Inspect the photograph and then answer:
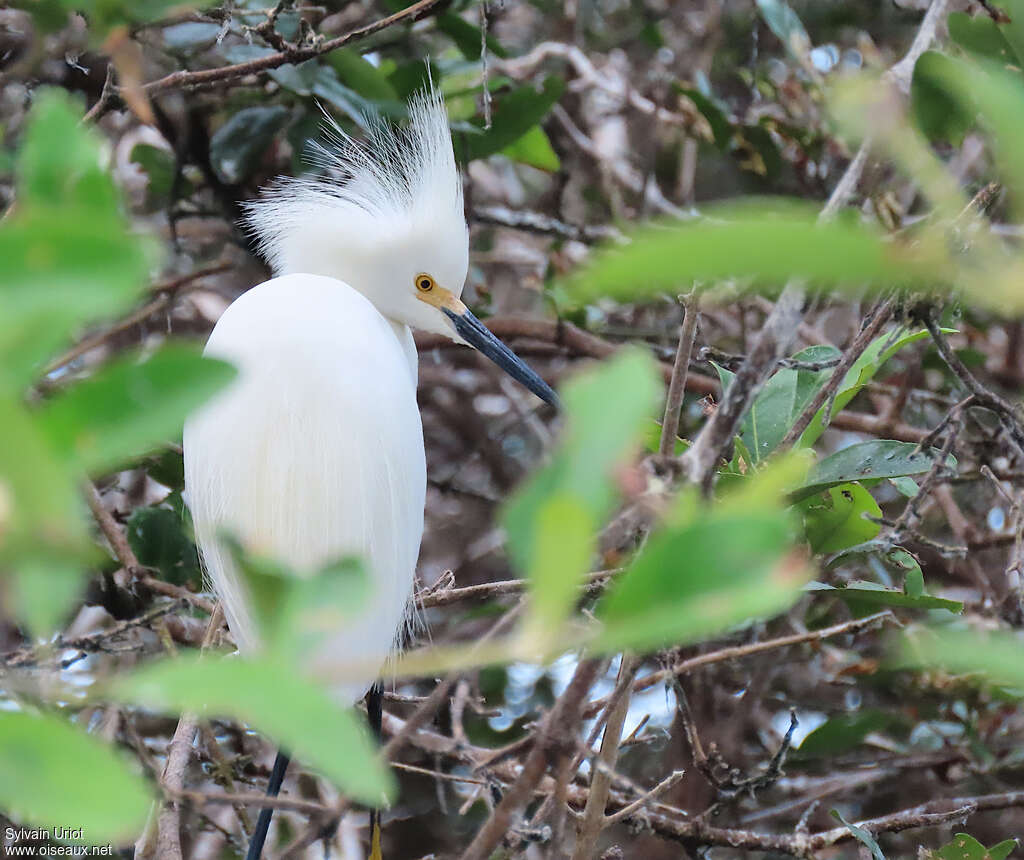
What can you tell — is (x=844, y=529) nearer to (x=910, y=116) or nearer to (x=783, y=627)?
(x=910, y=116)

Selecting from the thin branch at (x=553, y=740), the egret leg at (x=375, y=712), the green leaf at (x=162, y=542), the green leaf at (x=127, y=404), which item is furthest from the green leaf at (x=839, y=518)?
the green leaf at (x=162, y=542)

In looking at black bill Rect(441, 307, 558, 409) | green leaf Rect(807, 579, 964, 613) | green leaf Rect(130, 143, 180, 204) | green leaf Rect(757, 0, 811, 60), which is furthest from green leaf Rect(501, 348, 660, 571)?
green leaf Rect(130, 143, 180, 204)

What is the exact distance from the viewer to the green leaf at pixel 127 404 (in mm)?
426

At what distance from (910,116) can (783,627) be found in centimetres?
140

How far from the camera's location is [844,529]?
132cm

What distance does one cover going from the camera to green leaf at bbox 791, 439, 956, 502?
1208 mm

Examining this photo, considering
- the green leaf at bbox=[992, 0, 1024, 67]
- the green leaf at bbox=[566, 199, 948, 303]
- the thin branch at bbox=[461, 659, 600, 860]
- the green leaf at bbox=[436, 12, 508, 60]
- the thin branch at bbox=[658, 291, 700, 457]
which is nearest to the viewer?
the green leaf at bbox=[566, 199, 948, 303]

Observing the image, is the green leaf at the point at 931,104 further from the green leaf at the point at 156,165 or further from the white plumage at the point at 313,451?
the green leaf at the point at 156,165

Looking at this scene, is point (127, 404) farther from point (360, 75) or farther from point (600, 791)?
point (360, 75)

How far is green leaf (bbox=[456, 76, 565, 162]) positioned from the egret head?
0.49ft

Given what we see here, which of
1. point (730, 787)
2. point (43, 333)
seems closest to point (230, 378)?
point (43, 333)

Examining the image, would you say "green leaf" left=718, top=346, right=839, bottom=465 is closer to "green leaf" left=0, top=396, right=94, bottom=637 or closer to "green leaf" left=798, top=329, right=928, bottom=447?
"green leaf" left=798, top=329, right=928, bottom=447

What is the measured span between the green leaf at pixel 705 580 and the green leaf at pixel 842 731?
65.7 inches

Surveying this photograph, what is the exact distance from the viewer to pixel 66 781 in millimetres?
399
